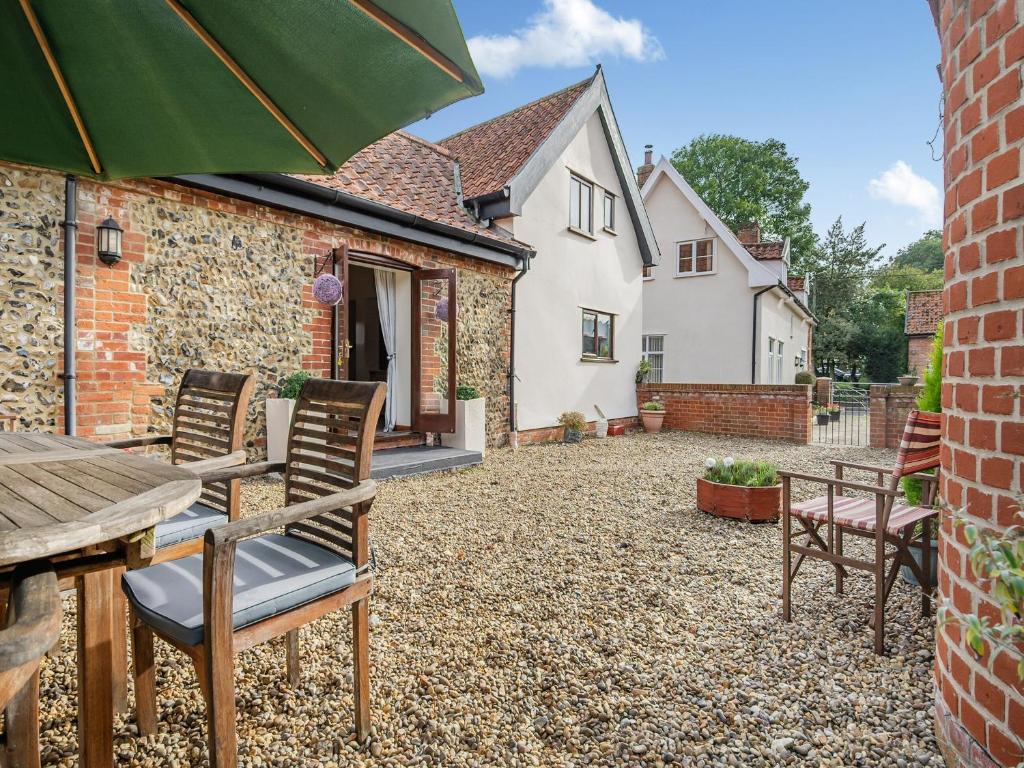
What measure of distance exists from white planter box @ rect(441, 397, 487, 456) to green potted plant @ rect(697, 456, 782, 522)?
3260 mm

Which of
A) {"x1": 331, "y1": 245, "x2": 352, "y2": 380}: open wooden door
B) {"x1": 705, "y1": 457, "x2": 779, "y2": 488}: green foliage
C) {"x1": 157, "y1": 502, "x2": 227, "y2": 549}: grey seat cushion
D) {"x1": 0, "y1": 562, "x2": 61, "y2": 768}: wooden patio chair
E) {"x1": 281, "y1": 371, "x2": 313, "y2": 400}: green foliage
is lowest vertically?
{"x1": 705, "y1": 457, "x2": 779, "y2": 488}: green foliage

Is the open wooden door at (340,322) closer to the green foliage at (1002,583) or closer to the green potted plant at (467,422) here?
the green potted plant at (467,422)

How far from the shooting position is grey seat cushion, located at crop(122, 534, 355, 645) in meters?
1.49

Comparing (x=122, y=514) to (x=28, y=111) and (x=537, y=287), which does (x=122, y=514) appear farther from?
(x=537, y=287)

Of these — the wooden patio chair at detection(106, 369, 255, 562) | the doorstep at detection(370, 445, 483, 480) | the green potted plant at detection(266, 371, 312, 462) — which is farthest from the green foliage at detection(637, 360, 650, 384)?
the wooden patio chair at detection(106, 369, 255, 562)

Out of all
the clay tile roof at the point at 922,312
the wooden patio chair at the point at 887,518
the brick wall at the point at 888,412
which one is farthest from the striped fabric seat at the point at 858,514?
the clay tile roof at the point at 922,312

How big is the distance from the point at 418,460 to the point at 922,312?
950 inches

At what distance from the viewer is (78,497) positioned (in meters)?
1.38

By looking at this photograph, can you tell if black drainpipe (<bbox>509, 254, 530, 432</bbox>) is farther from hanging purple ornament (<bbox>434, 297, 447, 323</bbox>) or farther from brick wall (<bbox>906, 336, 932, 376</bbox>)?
brick wall (<bbox>906, 336, 932, 376</bbox>)

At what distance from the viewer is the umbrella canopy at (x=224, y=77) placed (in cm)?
178

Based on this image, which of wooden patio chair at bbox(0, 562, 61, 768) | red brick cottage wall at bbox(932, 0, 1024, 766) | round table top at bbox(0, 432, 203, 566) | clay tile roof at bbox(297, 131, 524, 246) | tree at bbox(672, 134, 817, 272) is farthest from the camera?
tree at bbox(672, 134, 817, 272)

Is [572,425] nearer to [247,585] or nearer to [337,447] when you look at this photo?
[337,447]

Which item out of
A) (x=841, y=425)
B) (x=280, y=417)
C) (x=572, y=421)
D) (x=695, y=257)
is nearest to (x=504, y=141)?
(x=572, y=421)

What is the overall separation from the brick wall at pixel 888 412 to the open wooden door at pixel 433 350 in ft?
23.5
